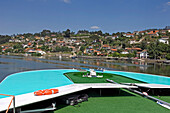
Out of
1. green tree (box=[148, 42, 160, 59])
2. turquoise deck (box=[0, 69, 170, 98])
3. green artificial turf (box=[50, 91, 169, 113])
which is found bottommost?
green artificial turf (box=[50, 91, 169, 113])

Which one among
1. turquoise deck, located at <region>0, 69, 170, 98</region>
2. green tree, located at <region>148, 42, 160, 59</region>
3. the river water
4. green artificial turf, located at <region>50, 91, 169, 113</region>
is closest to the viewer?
green artificial turf, located at <region>50, 91, 169, 113</region>

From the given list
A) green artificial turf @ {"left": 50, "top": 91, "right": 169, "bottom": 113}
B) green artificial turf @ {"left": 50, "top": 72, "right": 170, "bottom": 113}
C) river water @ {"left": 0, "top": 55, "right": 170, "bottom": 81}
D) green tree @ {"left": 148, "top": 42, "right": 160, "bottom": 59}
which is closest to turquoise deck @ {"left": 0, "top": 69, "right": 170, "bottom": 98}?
green artificial turf @ {"left": 50, "top": 72, "right": 170, "bottom": 113}

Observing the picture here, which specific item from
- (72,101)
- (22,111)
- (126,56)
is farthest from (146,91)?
(126,56)

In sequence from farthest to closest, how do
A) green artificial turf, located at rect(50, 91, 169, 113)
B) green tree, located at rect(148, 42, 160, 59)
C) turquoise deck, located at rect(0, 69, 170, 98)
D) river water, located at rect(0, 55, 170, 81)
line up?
1. green tree, located at rect(148, 42, 160, 59)
2. river water, located at rect(0, 55, 170, 81)
3. turquoise deck, located at rect(0, 69, 170, 98)
4. green artificial turf, located at rect(50, 91, 169, 113)

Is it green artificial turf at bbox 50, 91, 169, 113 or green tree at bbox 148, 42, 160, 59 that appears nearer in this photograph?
green artificial turf at bbox 50, 91, 169, 113

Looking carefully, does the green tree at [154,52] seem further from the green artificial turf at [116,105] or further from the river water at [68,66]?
the green artificial turf at [116,105]

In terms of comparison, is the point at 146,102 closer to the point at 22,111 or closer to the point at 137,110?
the point at 137,110

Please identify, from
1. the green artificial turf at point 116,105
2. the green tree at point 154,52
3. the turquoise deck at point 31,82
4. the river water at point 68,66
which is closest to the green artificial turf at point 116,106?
the green artificial turf at point 116,105

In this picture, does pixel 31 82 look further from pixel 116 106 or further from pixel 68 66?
pixel 68 66

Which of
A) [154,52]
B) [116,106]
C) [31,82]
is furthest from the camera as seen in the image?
[154,52]

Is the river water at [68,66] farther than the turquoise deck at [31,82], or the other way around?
the river water at [68,66]

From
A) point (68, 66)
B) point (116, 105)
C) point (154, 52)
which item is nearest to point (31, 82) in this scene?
point (116, 105)

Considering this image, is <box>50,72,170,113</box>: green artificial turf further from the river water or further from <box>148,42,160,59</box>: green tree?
<box>148,42,160,59</box>: green tree

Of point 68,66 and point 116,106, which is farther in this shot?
point 68,66
